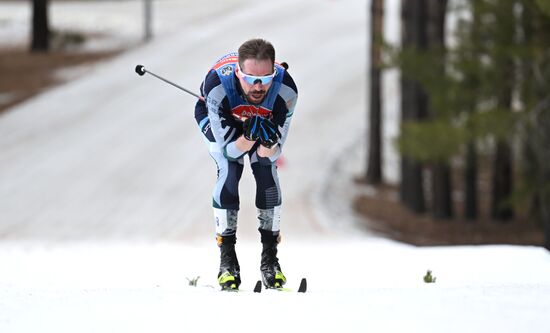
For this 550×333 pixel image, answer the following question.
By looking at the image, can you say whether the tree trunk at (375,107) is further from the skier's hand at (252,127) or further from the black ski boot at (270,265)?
the skier's hand at (252,127)

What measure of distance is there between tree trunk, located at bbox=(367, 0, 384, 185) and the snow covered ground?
0.73 m

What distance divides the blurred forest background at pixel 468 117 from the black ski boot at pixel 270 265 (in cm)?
824

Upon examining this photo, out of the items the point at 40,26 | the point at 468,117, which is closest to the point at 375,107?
the point at 468,117

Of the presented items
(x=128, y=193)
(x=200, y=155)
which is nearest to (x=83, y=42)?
(x=200, y=155)

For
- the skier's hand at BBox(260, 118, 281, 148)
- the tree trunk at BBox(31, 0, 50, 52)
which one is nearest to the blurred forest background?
the skier's hand at BBox(260, 118, 281, 148)

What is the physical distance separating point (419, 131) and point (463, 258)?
9048 mm

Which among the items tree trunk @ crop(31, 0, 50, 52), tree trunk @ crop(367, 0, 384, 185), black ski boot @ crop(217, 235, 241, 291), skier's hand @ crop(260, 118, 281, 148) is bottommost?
black ski boot @ crop(217, 235, 241, 291)

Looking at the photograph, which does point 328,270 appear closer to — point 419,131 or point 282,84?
point 282,84

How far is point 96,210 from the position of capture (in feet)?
74.3

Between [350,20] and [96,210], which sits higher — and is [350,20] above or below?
above

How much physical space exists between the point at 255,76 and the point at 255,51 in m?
0.18

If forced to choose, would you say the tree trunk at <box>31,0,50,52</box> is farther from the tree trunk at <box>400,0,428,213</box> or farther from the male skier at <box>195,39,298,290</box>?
the male skier at <box>195,39,298,290</box>

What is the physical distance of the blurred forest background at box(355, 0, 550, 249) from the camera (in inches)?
793

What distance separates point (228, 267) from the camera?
878 centimetres
